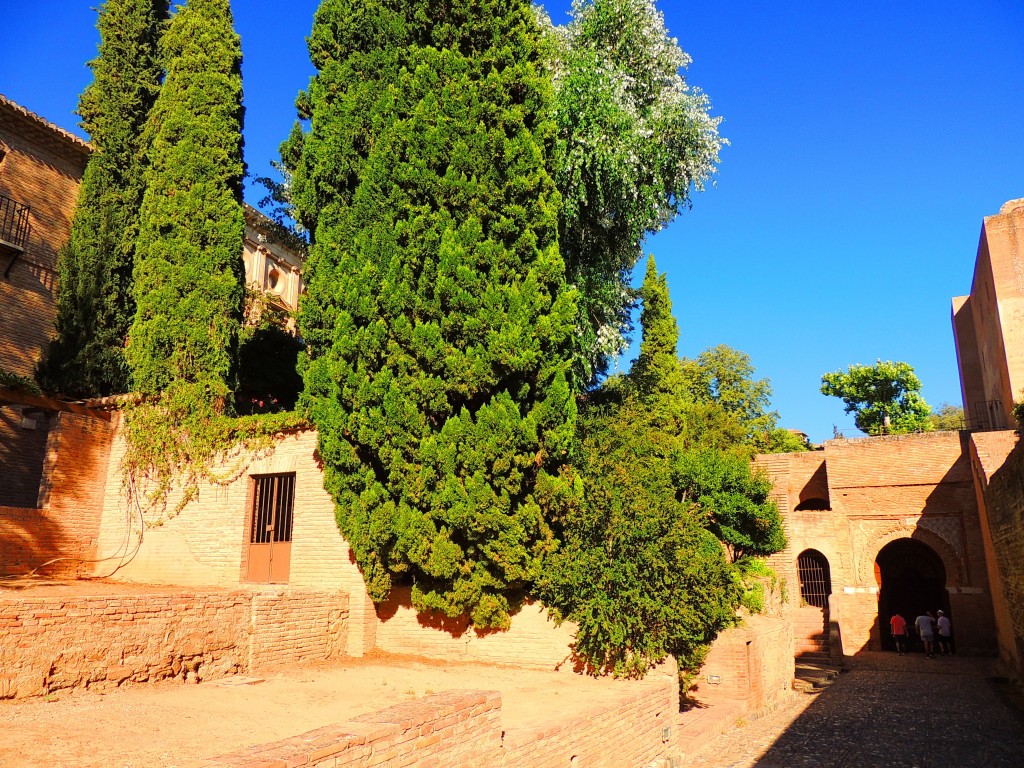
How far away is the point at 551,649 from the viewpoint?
9703mm

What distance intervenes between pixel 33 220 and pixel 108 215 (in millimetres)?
2105

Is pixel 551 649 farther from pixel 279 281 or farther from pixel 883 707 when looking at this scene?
pixel 279 281

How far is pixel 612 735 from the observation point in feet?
23.7

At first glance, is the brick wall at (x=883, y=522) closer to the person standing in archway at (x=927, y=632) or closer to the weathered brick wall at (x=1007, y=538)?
the person standing in archway at (x=927, y=632)

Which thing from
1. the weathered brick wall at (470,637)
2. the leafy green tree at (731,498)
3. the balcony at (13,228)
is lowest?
the weathered brick wall at (470,637)

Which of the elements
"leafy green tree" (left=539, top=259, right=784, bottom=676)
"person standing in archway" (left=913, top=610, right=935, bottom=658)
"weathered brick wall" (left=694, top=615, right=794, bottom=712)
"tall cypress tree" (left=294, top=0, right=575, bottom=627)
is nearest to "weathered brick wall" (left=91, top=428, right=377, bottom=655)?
"tall cypress tree" (left=294, top=0, right=575, bottom=627)

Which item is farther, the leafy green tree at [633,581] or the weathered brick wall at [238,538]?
the weathered brick wall at [238,538]

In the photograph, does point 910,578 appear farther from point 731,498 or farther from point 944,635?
point 731,498

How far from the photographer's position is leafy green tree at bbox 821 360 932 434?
39.2 metres

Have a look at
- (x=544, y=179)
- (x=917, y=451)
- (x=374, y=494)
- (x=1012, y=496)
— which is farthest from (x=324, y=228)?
(x=917, y=451)

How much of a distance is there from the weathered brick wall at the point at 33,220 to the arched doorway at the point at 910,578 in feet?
80.2

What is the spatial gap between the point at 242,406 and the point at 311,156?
535cm

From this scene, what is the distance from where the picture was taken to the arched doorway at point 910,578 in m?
24.2

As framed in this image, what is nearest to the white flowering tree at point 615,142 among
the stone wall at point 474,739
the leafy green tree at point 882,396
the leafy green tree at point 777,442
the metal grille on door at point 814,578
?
the stone wall at point 474,739
